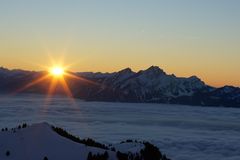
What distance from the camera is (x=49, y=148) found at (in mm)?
25766

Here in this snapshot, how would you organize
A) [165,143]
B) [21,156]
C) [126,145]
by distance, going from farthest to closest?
[165,143] → [126,145] → [21,156]

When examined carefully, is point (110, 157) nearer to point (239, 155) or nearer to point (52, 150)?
point (52, 150)

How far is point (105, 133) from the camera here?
94438mm

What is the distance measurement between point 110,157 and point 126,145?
649 centimetres

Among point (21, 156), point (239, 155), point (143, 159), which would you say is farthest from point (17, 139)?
point (239, 155)

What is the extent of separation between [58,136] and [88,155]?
325 centimetres

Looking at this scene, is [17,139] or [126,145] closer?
[17,139]

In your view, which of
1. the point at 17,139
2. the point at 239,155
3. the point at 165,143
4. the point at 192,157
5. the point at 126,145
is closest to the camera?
the point at 17,139

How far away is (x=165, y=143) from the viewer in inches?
3150

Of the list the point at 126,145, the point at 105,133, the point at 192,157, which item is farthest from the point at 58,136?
the point at 105,133

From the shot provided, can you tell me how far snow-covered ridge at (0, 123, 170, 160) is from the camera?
24.8 m

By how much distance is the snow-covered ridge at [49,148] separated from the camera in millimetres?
24828

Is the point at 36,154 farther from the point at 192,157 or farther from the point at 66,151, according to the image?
the point at 192,157

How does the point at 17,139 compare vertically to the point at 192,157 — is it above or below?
above
